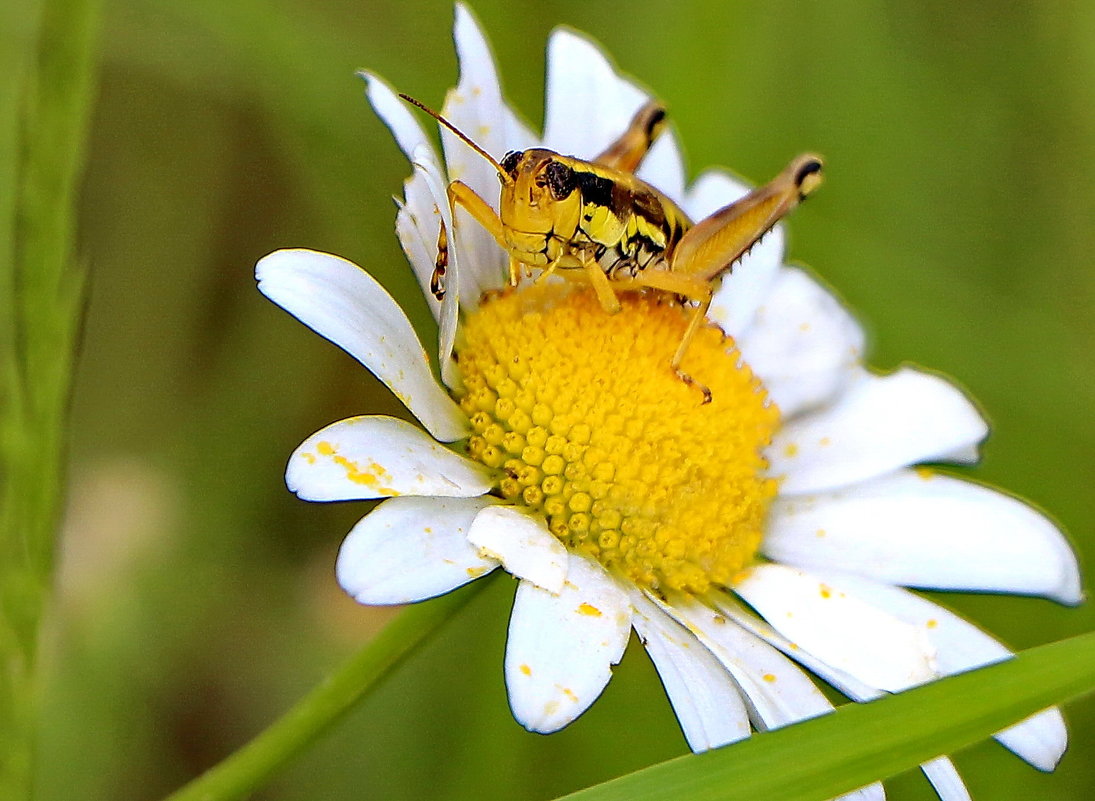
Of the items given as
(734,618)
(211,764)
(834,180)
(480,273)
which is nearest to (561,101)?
(480,273)

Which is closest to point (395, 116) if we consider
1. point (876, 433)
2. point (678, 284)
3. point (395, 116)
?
point (395, 116)

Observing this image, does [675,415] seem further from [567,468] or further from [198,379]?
[198,379]

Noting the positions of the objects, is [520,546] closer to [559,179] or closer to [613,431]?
[613,431]

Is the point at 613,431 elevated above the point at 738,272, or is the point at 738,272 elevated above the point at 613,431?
the point at 738,272

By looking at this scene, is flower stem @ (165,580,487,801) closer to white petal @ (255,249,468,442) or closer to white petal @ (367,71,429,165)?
white petal @ (255,249,468,442)

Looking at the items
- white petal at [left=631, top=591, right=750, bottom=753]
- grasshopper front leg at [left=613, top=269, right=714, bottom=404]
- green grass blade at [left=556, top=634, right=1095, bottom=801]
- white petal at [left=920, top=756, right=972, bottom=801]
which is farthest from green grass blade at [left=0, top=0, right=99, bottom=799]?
white petal at [left=920, top=756, right=972, bottom=801]

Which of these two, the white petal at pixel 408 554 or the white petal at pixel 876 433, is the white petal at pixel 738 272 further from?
the white petal at pixel 408 554
